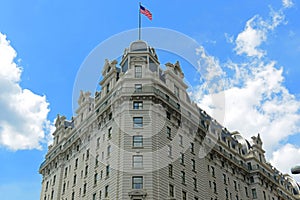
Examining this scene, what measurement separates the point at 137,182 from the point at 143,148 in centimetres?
522

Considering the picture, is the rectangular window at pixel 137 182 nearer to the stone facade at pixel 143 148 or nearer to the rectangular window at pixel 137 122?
the stone facade at pixel 143 148

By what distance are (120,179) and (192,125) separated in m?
18.7

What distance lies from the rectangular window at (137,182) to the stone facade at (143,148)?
0.14m

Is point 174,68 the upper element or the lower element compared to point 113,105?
upper

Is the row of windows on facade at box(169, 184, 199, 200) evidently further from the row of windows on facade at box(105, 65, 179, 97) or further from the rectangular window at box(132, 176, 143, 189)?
the row of windows on facade at box(105, 65, 179, 97)

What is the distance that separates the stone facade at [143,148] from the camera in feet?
181

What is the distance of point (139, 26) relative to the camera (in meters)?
70.9

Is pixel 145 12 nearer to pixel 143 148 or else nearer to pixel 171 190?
pixel 143 148

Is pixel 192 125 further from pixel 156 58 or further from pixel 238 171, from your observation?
pixel 238 171

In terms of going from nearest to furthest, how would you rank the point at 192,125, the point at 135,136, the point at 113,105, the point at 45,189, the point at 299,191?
the point at 135,136 < the point at 113,105 < the point at 192,125 < the point at 45,189 < the point at 299,191

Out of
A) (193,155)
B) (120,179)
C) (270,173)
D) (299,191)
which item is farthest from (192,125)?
(299,191)

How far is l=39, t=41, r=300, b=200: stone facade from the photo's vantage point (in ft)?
181

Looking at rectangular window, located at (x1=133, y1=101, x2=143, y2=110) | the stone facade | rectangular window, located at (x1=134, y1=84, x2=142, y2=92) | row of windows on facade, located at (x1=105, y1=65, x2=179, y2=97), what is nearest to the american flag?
the stone facade

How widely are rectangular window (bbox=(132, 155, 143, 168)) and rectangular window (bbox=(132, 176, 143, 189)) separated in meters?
1.80
